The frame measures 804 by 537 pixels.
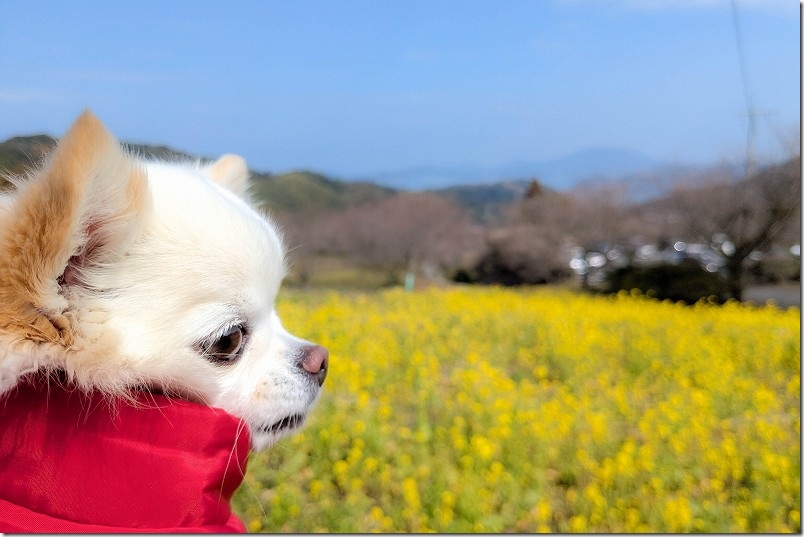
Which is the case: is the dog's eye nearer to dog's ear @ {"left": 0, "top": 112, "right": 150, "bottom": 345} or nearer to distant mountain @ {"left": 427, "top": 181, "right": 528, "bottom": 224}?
dog's ear @ {"left": 0, "top": 112, "right": 150, "bottom": 345}

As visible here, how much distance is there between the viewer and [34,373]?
97 centimetres

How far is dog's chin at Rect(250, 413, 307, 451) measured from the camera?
1208 mm

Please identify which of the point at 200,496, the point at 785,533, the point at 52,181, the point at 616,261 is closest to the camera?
the point at 52,181

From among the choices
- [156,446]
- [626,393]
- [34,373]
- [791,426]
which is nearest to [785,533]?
[791,426]

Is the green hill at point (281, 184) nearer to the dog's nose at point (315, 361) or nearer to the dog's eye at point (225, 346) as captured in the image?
the dog's eye at point (225, 346)

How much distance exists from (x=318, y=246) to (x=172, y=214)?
8192mm

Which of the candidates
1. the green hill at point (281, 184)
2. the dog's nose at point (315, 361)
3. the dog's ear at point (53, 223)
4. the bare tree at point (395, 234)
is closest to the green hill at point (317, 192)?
the green hill at point (281, 184)

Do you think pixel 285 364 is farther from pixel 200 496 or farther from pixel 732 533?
pixel 732 533

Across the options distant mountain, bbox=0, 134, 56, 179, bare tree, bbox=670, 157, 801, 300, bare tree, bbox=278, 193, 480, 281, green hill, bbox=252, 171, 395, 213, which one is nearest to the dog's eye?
distant mountain, bbox=0, 134, 56, 179

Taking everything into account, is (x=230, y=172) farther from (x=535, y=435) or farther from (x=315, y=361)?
(x=535, y=435)

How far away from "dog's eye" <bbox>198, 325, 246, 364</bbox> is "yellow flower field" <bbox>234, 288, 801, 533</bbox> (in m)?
1.24

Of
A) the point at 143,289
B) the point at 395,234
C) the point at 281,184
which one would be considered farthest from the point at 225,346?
the point at 395,234

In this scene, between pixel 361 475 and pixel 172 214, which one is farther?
pixel 361 475

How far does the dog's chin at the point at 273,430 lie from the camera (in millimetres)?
1208
